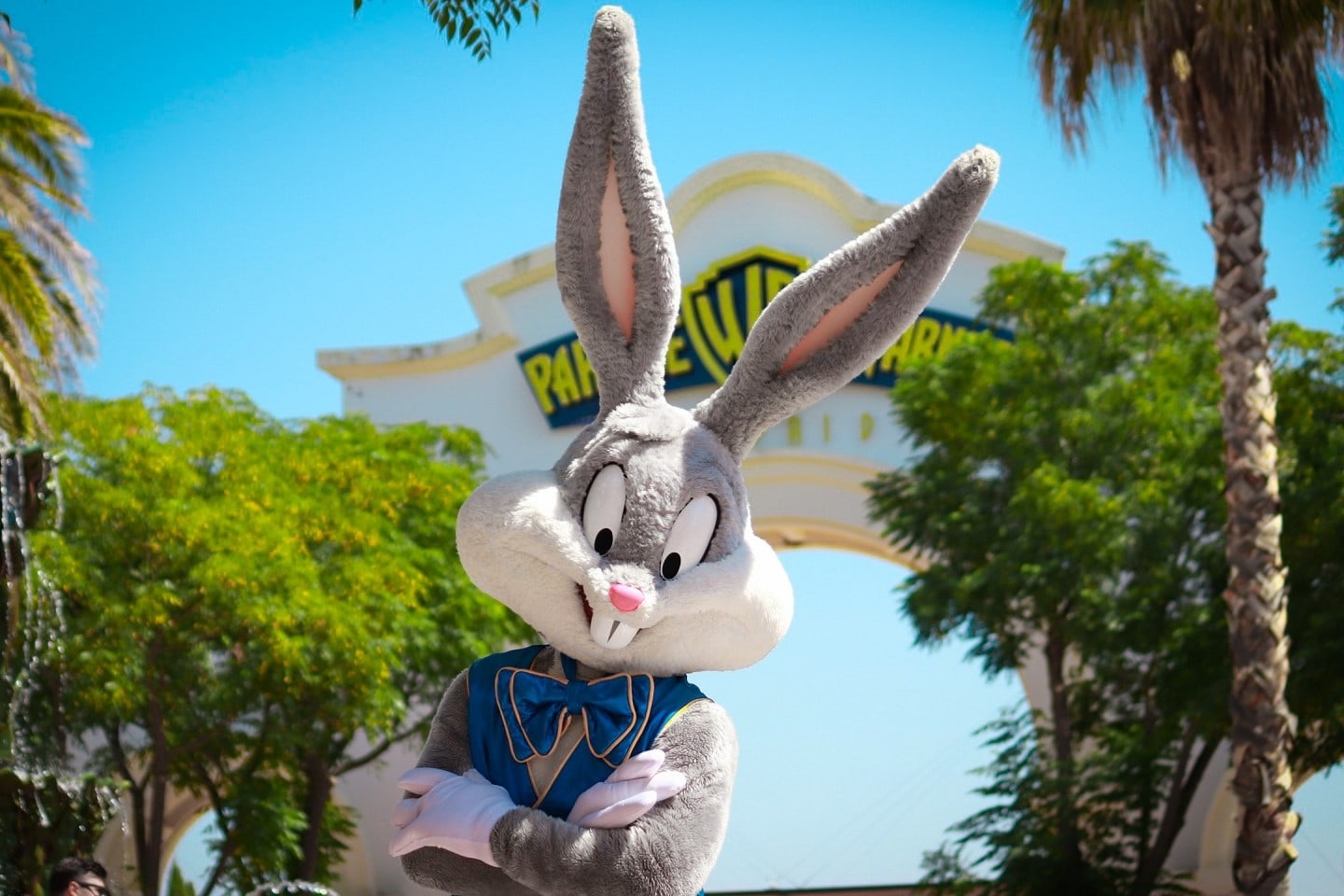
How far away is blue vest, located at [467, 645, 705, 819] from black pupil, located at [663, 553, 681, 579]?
0.26m

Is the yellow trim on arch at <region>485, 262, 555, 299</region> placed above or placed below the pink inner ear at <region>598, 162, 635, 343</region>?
above

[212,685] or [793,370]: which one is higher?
[212,685]

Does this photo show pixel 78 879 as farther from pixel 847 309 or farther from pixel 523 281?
pixel 523 281

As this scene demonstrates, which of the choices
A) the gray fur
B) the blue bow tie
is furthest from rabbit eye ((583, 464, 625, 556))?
the gray fur

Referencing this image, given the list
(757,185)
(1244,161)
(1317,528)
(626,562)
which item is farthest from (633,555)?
(757,185)

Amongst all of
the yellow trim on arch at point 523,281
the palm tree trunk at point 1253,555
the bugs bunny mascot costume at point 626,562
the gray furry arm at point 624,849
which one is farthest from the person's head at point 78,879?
the yellow trim on arch at point 523,281

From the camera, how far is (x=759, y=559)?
3.91 m

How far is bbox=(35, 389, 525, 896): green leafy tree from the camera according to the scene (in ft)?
43.7

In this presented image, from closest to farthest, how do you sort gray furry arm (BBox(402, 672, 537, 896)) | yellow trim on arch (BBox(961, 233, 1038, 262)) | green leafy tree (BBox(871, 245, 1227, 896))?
gray furry arm (BBox(402, 672, 537, 896))
green leafy tree (BBox(871, 245, 1227, 896))
yellow trim on arch (BBox(961, 233, 1038, 262))

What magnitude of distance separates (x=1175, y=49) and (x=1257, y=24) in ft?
1.78

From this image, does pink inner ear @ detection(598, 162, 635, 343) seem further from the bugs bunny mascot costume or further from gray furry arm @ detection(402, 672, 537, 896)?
gray furry arm @ detection(402, 672, 537, 896)

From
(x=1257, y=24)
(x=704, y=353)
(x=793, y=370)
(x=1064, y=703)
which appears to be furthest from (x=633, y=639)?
(x=704, y=353)

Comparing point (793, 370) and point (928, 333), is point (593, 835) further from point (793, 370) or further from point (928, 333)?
point (928, 333)

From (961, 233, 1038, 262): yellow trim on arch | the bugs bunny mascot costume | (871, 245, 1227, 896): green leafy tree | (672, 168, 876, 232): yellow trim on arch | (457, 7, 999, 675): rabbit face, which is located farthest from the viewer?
(672, 168, 876, 232): yellow trim on arch
